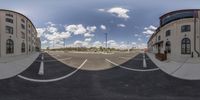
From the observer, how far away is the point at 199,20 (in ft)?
79.6

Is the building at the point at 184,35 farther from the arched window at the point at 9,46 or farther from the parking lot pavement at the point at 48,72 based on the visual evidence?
the arched window at the point at 9,46

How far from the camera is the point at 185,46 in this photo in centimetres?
2573

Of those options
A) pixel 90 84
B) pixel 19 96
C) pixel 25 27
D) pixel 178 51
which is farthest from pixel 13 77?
pixel 25 27

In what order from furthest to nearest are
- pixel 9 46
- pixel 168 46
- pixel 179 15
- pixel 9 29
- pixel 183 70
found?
pixel 9 29 < pixel 9 46 < pixel 168 46 < pixel 179 15 < pixel 183 70

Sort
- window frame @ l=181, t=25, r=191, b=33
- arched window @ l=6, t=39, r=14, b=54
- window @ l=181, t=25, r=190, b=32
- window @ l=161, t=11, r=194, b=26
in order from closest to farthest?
window frame @ l=181, t=25, r=191, b=33 → window @ l=181, t=25, r=190, b=32 → window @ l=161, t=11, r=194, b=26 → arched window @ l=6, t=39, r=14, b=54

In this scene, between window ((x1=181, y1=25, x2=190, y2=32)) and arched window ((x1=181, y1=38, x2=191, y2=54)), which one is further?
arched window ((x1=181, y1=38, x2=191, y2=54))

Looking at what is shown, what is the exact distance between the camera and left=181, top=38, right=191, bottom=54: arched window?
25.4 meters

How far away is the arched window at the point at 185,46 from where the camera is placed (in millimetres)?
25353

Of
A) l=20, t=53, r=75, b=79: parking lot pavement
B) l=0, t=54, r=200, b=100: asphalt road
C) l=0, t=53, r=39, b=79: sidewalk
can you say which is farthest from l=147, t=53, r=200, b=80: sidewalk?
l=0, t=53, r=39, b=79: sidewalk

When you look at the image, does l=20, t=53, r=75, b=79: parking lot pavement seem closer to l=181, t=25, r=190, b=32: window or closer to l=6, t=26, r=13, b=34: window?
l=181, t=25, r=190, b=32: window

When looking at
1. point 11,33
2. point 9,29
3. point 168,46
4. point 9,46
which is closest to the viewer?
point 168,46

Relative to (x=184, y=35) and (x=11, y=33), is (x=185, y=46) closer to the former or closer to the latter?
(x=184, y=35)

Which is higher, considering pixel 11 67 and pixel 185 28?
pixel 185 28


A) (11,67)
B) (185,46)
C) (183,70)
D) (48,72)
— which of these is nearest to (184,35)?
(185,46)
